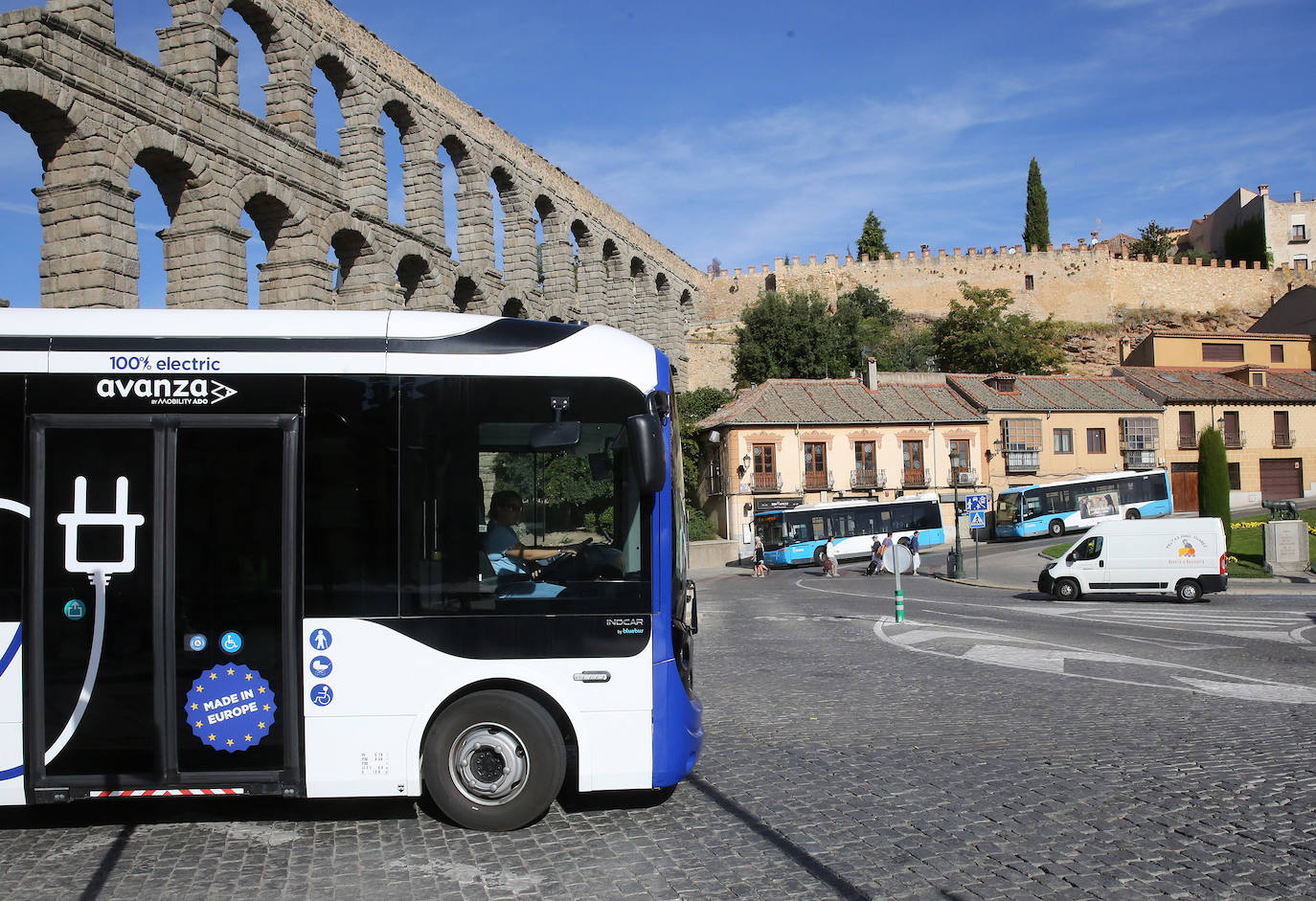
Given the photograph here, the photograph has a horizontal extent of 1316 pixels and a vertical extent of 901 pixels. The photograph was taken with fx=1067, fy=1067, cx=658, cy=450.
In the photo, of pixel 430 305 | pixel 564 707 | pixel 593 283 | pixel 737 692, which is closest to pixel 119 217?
pixel 430 305

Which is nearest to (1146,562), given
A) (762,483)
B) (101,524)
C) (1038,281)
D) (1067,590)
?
(1067,590)

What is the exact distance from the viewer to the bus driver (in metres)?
6.41

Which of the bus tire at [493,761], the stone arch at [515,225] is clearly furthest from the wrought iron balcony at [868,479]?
the bus tire at [493,761]

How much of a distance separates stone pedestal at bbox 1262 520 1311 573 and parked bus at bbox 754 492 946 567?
56.1 ft

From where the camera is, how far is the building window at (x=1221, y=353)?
69375mm

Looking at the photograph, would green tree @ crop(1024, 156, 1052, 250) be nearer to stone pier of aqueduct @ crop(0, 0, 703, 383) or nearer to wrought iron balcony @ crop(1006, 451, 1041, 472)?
wrought iron balcony @ crop(1006, 451, 1041, 472)

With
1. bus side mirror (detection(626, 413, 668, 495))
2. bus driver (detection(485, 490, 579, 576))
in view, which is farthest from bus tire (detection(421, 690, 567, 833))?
bus side mirror (detection(626, 413, 668, 495))

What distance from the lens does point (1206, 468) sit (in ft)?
124

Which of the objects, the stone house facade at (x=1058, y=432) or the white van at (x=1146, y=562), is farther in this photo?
the stone house facade at (x=1058, y=432)

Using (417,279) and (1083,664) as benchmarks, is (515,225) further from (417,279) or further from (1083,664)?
(1083,664)

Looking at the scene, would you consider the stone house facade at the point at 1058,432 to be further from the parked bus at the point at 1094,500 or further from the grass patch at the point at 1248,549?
the grass patch at the point at 1248,549

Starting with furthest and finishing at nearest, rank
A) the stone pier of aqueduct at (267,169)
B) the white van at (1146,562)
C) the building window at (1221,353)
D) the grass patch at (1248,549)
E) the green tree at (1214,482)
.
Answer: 1. the building window at (1221,353)
2. the green tree at (1214,482)
3. the grass patch at (1248,549)
4. the white van at (1146,562)
5. the stone pier of aqueduct at (267,169)

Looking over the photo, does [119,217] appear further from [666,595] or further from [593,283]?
[593,283]

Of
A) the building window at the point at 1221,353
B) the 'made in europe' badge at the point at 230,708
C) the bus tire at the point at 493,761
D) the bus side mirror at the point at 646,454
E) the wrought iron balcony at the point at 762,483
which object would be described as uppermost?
the building window at the point at 1221,353
